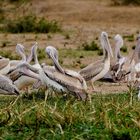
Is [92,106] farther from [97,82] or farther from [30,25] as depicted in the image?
[30,25]

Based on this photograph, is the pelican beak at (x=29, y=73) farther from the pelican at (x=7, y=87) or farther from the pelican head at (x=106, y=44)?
the pelican head at (x=106, y=44)

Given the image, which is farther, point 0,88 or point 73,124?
point 0,88

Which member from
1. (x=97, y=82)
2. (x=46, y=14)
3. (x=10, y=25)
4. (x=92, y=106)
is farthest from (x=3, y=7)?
(x=92, y=106)

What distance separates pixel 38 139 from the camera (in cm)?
779

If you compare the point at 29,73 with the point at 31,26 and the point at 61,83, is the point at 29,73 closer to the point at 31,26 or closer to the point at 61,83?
the point at 61,83

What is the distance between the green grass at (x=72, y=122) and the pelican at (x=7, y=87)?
5.91ft

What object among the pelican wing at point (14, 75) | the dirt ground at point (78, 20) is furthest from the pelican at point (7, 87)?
the dirt ground at point (78, 20)

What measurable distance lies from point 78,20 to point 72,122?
1551 cm

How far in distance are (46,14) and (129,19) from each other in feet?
10.4

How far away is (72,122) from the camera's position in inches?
326

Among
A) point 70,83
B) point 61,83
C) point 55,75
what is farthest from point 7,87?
point 70,83

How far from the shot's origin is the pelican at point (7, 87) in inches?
425

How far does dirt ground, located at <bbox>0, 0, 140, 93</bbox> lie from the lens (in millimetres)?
18828

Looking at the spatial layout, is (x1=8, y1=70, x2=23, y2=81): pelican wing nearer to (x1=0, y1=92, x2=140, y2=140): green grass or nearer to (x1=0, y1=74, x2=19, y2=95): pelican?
(x1=0, y1=74, x2=19, y2=95): pelican
